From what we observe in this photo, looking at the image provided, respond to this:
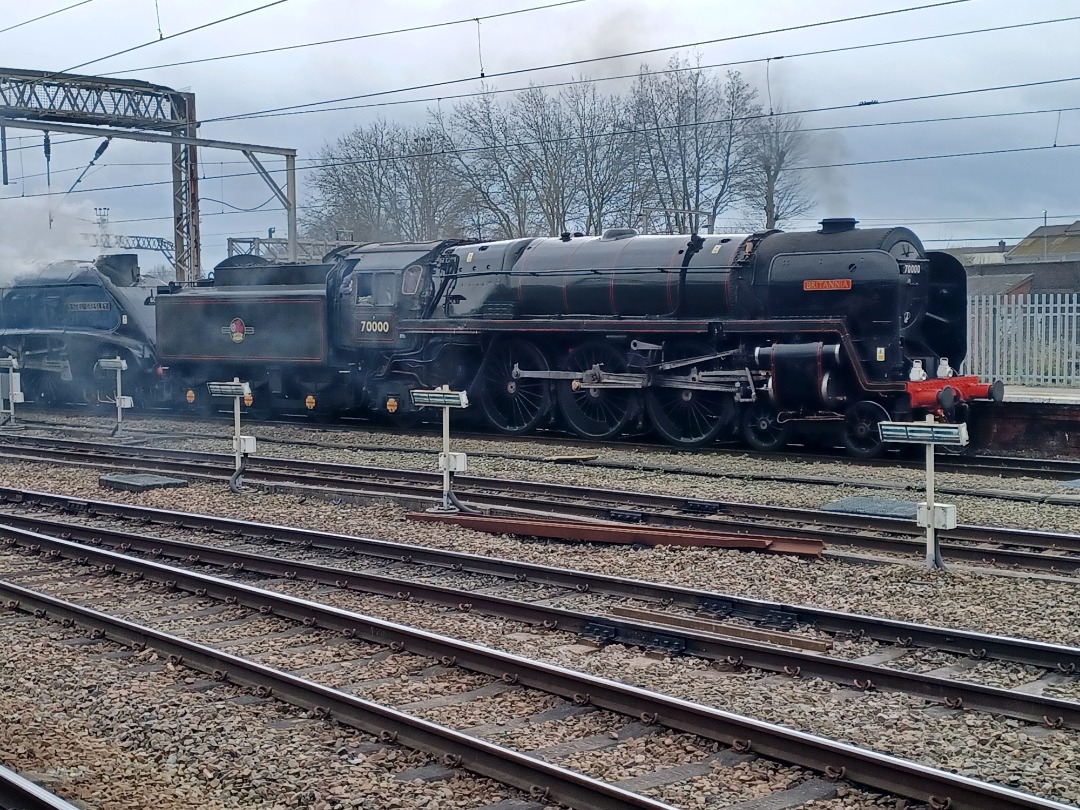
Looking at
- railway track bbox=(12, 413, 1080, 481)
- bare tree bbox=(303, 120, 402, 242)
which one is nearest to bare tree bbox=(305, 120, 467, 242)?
bare tree bbox=(303, 120, 402, 242)

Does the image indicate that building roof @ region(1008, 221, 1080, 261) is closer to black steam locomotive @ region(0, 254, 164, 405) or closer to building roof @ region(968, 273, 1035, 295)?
building roof @ region(968, 273, 1035, 295)

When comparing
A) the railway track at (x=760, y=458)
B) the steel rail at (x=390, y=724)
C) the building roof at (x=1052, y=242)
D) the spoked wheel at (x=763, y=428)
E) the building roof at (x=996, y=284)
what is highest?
the building roof at (x=1052, y=242)

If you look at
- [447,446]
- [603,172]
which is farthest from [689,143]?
[447,446]

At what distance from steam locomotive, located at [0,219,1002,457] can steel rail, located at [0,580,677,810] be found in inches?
323

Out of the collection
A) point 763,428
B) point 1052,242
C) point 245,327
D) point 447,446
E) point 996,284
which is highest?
point 1052,242

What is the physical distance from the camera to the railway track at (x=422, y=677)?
4543 millimetres

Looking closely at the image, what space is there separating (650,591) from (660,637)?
1.12 meters

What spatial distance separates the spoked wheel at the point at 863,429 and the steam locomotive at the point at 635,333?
2 centimetres

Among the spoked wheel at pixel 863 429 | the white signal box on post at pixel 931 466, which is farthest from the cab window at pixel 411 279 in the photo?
the white signal box on post at pixel 931 466

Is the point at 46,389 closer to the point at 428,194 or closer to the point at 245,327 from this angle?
the point at 245,327

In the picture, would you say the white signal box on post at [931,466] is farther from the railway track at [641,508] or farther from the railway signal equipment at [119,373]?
the railway signal equipment at [119,373]

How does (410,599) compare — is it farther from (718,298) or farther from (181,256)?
(181,256)

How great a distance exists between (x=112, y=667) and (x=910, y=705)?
169 inches

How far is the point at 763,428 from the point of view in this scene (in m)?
15.8
